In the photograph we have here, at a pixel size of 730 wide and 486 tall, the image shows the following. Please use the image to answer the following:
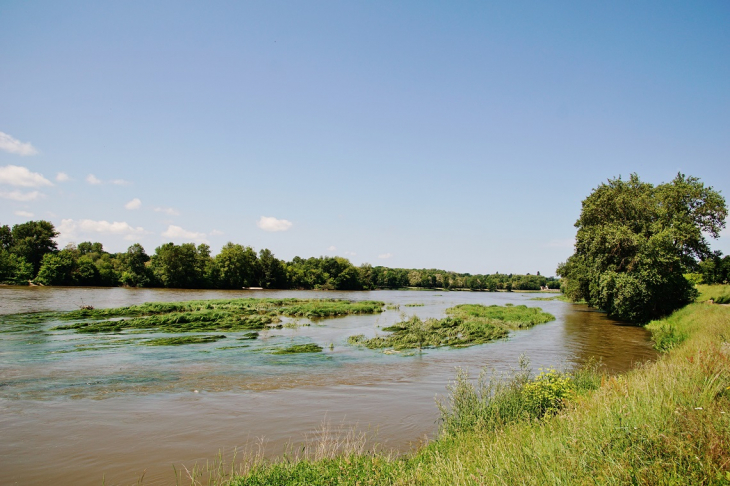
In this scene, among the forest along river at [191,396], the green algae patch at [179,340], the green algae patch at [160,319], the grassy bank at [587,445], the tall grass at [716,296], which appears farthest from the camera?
the tall grass at [716,296]

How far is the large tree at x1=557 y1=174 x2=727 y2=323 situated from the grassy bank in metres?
26.7

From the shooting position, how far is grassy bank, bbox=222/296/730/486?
4344 millimetres

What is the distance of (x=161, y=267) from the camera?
316 feet

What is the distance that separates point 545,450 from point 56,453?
10.6 metres

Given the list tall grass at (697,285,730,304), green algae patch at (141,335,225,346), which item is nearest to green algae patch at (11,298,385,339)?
green algae patch at (141,335,225,346)

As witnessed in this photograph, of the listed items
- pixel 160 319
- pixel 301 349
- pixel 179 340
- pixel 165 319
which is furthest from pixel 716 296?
pixel 160 319

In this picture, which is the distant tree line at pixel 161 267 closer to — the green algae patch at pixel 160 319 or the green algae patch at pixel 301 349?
the green algae patch at pixel 160 319

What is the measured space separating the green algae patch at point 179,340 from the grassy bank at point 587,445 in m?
19.8

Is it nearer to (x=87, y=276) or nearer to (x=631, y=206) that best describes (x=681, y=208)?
(x=631, y=206)

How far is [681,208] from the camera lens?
35.7 m

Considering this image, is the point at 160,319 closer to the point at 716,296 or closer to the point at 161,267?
the point at 716,296

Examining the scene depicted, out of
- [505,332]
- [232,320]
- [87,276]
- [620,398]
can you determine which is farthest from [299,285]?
[620,398]

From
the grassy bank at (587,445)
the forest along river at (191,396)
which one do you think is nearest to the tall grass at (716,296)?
the forest along river at (191,396)

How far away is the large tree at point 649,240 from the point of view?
31484mm
